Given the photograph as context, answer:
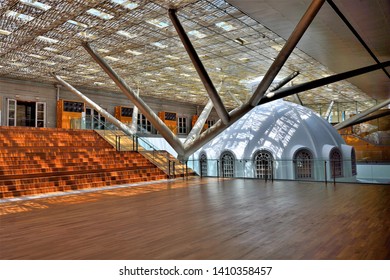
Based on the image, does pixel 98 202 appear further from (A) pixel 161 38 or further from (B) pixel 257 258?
(A) pixel 161 38

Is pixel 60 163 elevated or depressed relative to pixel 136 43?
depressed

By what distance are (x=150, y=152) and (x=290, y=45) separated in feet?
34.4

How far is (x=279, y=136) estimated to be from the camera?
20156 mm

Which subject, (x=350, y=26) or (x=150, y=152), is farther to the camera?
(x=150, y=152)

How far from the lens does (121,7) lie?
11.7m

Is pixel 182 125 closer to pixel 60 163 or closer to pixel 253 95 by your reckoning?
pixel 60 163

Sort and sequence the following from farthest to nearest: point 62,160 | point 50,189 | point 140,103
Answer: point 62,160, point 140,103, point 50,189

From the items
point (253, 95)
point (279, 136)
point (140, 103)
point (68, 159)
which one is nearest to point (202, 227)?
point (253, 95)

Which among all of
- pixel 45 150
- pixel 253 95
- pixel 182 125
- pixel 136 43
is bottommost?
pixel 45 150

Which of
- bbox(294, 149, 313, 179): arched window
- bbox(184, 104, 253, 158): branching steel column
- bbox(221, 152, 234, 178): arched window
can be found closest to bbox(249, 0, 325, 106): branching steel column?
bbox(184, 104, 253, 158): branching steel column

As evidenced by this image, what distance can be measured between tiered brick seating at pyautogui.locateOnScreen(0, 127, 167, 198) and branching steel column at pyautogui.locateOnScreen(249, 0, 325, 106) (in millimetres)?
6677

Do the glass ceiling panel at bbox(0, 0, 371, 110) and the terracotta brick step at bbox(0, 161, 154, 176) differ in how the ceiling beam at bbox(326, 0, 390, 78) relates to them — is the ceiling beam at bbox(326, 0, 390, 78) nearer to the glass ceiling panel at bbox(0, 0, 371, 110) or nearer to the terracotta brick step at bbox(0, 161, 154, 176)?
the glass ceiling panel at bbox(0, 0, 371, 110)

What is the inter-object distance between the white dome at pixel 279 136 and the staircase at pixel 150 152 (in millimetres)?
4262

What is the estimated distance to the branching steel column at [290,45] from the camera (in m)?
9.65
